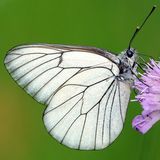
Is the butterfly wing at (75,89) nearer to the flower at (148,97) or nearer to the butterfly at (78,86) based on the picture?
the butterfly at (78,86)

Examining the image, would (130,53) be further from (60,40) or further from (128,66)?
(60,40)

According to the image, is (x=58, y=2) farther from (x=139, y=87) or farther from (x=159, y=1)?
(x=139, y=87)

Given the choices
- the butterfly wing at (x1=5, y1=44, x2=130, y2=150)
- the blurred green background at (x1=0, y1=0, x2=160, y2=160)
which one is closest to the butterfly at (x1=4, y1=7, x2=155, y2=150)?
the butterfly wing at (x1=5, y1=44, x2=130, y2=150)

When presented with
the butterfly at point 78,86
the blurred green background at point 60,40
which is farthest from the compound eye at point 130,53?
the blurred green background at point 60,40

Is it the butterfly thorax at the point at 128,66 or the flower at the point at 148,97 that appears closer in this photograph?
the flower at the point at 148,97

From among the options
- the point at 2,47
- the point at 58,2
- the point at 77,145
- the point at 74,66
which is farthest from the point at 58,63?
the point at 58,2

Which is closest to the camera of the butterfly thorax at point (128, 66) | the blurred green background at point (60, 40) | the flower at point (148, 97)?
the flower at point (148, 97)
